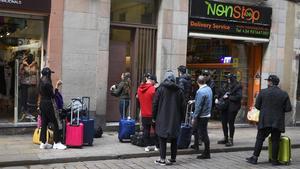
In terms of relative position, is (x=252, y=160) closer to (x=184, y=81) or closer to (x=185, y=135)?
(x=185, y=135)

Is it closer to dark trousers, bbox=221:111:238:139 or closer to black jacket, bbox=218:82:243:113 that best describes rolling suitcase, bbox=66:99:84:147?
dark trousers, bbox=221:111:238:139

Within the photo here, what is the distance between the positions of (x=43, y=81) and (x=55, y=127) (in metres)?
1.03

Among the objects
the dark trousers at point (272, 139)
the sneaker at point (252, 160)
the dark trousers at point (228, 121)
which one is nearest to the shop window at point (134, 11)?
the dark trousers at point (228, 121)

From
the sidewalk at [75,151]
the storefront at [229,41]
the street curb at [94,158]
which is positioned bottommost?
the street curb at [94,158]

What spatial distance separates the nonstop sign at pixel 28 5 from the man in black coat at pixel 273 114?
5.91 meters

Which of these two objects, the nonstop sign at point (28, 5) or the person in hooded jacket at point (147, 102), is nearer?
the person in hooded jacket at point (147, 102)

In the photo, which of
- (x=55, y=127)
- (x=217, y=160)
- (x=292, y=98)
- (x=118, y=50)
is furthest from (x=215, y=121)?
(x=55, y=127)

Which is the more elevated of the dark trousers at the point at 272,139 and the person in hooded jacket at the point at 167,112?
the person in hooded jacket at the point at 167,112

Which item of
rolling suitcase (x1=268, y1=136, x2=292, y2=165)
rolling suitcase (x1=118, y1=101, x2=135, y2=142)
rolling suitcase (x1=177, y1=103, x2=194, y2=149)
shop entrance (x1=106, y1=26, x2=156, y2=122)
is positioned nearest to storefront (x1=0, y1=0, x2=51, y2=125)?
shop entrance (x1=106, y1=26, x2=156, y2=122)

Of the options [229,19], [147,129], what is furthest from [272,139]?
[229,19]

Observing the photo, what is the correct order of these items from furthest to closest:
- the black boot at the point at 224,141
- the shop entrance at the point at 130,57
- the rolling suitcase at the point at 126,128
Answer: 1. the shop entrance at the point at 130,57
2. the black boot at the point at 224,141
3. the rolling suitcase at the point at 126,128

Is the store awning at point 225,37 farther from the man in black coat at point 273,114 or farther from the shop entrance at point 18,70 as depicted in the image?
the man in black coat at point 273,114

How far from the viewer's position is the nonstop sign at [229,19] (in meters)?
15.0

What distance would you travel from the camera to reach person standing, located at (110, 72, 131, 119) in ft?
42.8
